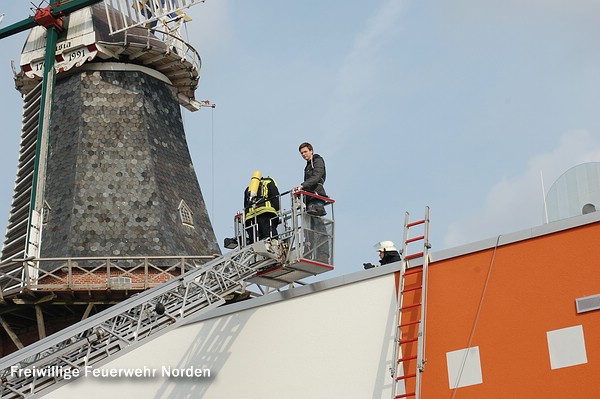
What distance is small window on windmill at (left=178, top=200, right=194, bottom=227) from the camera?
25969 mm

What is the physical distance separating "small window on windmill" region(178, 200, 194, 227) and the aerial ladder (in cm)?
1077

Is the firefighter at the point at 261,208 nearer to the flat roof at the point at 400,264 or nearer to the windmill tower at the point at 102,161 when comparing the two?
the flat roof at the point at 400,264

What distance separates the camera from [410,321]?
13266 millimetres

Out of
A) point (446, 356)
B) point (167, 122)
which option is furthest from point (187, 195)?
point (446, 356)

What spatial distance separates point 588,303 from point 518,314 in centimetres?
83

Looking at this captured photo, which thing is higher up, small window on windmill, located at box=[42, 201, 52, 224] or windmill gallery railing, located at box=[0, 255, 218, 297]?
small window on windmill, located at box=[42, 201, 52, 224]

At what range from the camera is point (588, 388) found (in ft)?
38.3

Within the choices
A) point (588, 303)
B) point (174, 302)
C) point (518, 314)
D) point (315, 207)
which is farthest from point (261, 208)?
point (588, 303)

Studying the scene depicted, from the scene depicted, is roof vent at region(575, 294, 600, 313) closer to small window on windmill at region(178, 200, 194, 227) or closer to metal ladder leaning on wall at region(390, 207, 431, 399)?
metal ladder leaning on wall at region(390, 207, 431, 399)

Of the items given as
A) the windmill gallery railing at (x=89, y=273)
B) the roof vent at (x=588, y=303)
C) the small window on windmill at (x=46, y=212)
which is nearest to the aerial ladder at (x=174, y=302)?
the roof vent at (x=588, y=303)

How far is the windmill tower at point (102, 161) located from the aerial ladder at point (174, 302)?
28.2 feet

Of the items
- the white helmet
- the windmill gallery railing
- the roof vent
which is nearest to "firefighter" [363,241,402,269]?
the white helmet

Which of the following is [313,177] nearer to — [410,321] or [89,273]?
[410,321]

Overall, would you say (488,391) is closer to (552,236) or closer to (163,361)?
(552,236)
